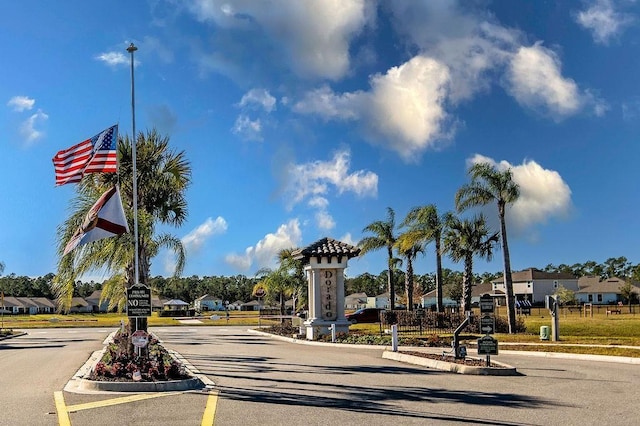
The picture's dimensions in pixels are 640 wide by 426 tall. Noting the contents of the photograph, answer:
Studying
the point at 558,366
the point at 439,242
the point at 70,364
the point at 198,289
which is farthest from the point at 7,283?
the point at 558,366

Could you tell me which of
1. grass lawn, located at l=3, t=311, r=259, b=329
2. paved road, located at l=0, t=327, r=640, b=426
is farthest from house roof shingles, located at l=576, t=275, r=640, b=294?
paved road, located at l=0, t=327, r=640, b=426

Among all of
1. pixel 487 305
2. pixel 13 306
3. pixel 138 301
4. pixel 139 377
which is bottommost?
pixel 13 306

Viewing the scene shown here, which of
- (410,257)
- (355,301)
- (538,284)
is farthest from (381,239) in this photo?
(355,301)

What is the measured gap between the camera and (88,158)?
17.6 meters

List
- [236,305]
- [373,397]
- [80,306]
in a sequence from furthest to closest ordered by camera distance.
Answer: [236,305]
[80,306]
[373,397]

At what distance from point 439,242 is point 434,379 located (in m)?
28.2

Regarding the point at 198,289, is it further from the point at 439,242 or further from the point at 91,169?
the point at 91,169

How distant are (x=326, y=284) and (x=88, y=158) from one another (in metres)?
15.4

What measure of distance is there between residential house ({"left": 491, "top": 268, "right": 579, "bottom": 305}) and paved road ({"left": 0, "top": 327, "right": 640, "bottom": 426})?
81.9 m

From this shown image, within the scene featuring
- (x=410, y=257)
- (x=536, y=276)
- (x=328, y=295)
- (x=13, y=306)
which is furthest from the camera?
(x=13, y=306)

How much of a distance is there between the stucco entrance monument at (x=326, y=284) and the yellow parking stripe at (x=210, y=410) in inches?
678

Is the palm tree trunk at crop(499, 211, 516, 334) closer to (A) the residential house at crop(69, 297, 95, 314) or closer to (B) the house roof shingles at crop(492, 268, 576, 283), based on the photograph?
(B) the house roof shingles at crop(492, 268, 576, 283)

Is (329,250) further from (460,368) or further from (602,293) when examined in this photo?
(602,293)

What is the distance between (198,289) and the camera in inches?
5886
